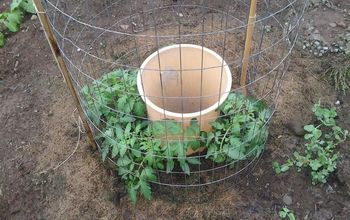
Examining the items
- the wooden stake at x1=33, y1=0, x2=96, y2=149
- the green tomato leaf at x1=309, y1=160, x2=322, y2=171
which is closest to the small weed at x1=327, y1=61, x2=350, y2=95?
the green tomato leaf at x1=309, y1=160, x2=322, y2=171

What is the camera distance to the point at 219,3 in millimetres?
2455

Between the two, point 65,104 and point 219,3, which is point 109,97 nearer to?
point 65,104

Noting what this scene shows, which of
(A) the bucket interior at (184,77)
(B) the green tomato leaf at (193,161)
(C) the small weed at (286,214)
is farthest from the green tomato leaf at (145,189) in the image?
(C) the small weed at (286,214)

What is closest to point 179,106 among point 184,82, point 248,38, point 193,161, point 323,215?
point 184,82

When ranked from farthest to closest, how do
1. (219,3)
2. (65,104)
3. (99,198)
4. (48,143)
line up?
1. (219,3)
2. (65,104)
3. (48,143)
4. (99,198)

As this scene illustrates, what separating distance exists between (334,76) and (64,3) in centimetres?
168

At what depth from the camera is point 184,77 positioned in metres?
1.85

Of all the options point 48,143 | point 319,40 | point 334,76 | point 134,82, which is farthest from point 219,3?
point 48,143

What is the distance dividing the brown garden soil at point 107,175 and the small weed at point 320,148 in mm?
38

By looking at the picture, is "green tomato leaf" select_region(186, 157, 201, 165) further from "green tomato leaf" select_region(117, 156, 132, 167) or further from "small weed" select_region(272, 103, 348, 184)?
"small weed" select_region(272, 103, 348, 184)

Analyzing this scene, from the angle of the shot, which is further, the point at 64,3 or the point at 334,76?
the point at 64,3

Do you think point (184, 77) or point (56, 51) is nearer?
point (56, 51)

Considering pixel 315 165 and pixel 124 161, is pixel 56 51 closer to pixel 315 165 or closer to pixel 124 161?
pixel 124 161

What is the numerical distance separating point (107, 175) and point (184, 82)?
1.93 ft
